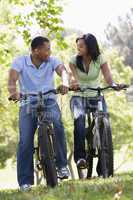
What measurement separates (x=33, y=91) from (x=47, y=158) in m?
0.93

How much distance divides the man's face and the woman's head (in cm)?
87

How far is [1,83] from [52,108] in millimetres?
29036

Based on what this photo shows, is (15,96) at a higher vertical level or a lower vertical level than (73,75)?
lower

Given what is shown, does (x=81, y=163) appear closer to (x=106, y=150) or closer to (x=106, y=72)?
(x=106, y=150)

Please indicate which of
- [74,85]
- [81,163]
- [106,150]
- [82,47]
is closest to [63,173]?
[106,150]

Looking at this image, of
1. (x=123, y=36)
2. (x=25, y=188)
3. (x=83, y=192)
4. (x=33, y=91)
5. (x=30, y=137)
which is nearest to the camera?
(x=83, y=192)

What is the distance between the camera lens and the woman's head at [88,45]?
837 centimetres

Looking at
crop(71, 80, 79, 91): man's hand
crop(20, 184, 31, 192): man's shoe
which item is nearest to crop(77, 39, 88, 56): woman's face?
crop(71, 80, 79, 91): man's hand

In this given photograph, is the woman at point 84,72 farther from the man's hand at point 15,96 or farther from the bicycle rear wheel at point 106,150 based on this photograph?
the man's hand at point 15,96

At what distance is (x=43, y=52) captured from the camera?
25.1 feet

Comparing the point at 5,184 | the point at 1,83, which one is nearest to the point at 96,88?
the point at 1,83

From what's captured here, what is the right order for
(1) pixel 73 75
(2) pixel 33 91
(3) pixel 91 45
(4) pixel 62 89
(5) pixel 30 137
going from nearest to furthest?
(4) pixel 62 89 → (5) pixel 30 137 → (2) pixel 33 91 → (3) pixel 91 45 → (1) pixel 73 75

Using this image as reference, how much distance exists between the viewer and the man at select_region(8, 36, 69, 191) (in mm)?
7559

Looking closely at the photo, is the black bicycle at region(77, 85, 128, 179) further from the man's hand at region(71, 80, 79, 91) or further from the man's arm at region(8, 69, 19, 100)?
the man's arm at region(8, 69, 19, 100)
